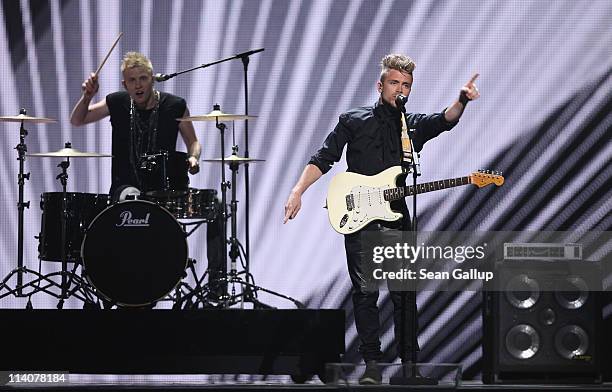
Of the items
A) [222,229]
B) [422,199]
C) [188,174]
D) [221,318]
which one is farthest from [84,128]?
[422,199]

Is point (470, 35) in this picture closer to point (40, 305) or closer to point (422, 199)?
point (422, 199)

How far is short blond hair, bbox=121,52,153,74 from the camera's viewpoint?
618 centimetres

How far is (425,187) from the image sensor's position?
5652 mm

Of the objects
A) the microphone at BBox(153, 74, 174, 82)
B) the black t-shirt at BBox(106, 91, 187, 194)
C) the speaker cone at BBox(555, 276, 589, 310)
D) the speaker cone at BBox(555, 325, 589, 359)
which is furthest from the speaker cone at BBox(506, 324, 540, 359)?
the microphone at BBox(153, 74, 174, 82)

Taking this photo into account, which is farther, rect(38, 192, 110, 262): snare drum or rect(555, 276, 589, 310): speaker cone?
rect(38, 192, 110, 262): snare drum

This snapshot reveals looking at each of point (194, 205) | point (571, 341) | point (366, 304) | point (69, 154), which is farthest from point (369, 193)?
point (69, 154)

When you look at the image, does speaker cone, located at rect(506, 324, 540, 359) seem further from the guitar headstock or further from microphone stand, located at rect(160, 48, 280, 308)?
microphone stand, located at rect(160, 48, 280, 308)

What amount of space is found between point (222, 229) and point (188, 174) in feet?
1.42

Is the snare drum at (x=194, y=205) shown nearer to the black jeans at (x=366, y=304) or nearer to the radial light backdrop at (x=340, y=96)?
the radial light backdrop at (x=340, y=96)

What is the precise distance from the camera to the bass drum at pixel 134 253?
561cm

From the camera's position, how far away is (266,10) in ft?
20.7

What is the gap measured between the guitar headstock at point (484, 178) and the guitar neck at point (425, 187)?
57 mm

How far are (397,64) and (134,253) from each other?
196 centimetres

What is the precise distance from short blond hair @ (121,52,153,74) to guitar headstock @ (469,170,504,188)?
2154 mm
